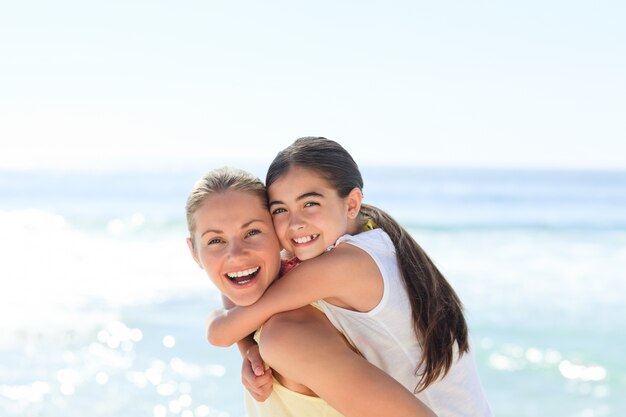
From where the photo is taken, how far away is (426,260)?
271 cm

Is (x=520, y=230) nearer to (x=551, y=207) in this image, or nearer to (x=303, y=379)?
(x=551, y=207)

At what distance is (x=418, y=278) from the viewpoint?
103 inches

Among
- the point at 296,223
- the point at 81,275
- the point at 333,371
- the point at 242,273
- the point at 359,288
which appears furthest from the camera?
the point at 81,275

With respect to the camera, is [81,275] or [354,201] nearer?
[354,201]

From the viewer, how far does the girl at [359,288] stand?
8.25ft

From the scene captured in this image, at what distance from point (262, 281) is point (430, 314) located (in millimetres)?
586

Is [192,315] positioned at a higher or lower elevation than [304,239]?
lower

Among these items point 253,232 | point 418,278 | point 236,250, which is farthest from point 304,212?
point 418,278

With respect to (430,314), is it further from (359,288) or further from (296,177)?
(296,177)

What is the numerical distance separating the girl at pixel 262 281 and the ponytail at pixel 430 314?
11.8 inches

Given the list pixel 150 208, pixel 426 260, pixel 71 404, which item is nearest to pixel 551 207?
pixel 150 208

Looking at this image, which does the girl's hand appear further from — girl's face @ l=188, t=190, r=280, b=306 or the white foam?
the white foam

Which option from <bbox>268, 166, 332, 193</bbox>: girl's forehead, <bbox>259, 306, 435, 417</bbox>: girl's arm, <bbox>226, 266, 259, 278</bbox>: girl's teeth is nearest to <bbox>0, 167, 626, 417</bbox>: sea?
<bbox>268, 166, 332, 193</bbox>: girl's forehead

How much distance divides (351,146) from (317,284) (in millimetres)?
52688
